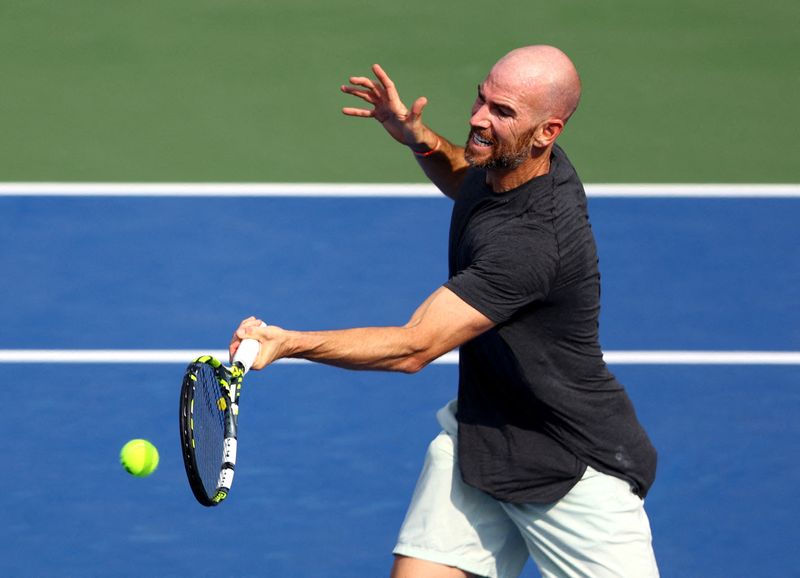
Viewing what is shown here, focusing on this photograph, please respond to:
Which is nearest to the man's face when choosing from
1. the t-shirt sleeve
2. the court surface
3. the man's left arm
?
the t-shirt sleeve

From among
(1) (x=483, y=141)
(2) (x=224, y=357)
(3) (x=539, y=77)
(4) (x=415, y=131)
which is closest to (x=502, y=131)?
(1) (x=483, y=141)

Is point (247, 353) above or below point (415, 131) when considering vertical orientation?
below

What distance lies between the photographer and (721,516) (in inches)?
271

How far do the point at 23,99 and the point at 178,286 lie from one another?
226cm

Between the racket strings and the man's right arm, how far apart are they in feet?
4.60

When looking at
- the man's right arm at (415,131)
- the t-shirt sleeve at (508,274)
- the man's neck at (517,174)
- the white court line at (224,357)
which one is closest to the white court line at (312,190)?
the white court line at (224,357)

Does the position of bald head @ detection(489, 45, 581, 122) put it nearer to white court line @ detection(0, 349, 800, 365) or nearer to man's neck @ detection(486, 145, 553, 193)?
man's neck @ detection(486, 145, 553, 193)

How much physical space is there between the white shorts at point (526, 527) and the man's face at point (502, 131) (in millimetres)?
946

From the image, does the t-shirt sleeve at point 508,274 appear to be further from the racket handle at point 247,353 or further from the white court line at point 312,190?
the white court line at point 312,190

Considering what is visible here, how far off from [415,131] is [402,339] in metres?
1.33

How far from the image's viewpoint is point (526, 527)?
17.1 feet

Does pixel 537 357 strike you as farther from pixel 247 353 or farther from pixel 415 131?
pixel 415 131

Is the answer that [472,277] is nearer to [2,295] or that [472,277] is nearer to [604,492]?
[604,492]

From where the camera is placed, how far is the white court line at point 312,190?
29.0ft
